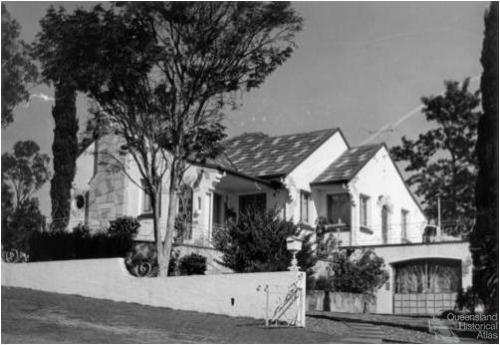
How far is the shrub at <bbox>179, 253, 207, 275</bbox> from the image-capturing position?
83.3 feet

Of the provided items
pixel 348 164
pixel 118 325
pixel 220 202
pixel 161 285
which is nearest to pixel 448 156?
pixel 348 164

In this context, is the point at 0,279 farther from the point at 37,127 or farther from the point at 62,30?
the point at 62,30

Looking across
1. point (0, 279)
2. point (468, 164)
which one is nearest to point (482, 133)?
point (468, 164)

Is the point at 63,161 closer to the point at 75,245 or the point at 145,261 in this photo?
the point at 75,245

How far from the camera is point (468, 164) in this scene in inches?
1244

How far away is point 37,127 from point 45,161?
1.13 meters

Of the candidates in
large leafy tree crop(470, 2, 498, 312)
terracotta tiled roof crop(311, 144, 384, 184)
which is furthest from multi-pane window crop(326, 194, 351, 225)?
large leafy tree crop(470, 2, 498, 312)

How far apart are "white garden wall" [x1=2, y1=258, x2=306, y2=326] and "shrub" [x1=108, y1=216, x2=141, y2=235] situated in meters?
3.07

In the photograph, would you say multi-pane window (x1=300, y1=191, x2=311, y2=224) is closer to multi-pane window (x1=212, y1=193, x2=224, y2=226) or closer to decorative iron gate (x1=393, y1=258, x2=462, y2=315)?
multi-pane window (x1=212, y1=193, x2=224, y2=226)

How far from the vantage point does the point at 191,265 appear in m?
25.4

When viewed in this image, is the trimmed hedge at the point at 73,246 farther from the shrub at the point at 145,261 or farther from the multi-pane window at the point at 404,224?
the multi-pane window at the point at 404,224

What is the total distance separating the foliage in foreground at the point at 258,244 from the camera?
2316cm

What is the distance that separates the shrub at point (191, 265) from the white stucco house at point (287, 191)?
562 millimetres

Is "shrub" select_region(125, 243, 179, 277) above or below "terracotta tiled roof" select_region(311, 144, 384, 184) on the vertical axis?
below
